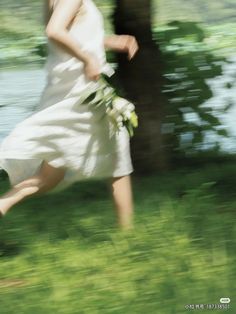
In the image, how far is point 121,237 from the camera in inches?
189

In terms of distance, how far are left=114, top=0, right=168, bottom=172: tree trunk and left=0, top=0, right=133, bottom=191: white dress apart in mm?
1418

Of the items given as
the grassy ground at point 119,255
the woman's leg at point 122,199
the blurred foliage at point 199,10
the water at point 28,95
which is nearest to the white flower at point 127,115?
the woman's leg at point 122,199

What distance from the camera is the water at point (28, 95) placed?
6.89 metres

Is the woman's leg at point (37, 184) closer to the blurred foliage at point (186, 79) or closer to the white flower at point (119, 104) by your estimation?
the white flower at point (119, 104)

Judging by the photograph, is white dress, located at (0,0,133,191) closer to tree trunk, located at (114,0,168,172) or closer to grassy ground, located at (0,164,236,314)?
grassy ground, located at (0,164,236,314)

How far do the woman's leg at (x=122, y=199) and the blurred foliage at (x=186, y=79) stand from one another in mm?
1680

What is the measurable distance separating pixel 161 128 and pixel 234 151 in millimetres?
845

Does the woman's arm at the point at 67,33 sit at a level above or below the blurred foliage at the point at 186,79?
above

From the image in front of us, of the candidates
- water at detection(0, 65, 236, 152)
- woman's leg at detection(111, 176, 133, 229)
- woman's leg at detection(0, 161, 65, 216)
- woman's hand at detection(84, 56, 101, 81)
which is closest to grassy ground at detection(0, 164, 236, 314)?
woman's leg at detection(111, 176, 133, 229)

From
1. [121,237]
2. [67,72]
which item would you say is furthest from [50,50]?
[121,237]

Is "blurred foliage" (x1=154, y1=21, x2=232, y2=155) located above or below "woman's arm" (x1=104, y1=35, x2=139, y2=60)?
below

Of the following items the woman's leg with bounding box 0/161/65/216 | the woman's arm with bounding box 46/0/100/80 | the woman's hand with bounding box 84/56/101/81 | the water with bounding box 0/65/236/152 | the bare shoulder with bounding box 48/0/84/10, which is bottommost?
the water with bounding box 0/65/236/152

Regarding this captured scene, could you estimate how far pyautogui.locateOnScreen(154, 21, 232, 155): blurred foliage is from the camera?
6684mm

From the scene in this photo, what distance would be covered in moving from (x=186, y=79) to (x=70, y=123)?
206cm
